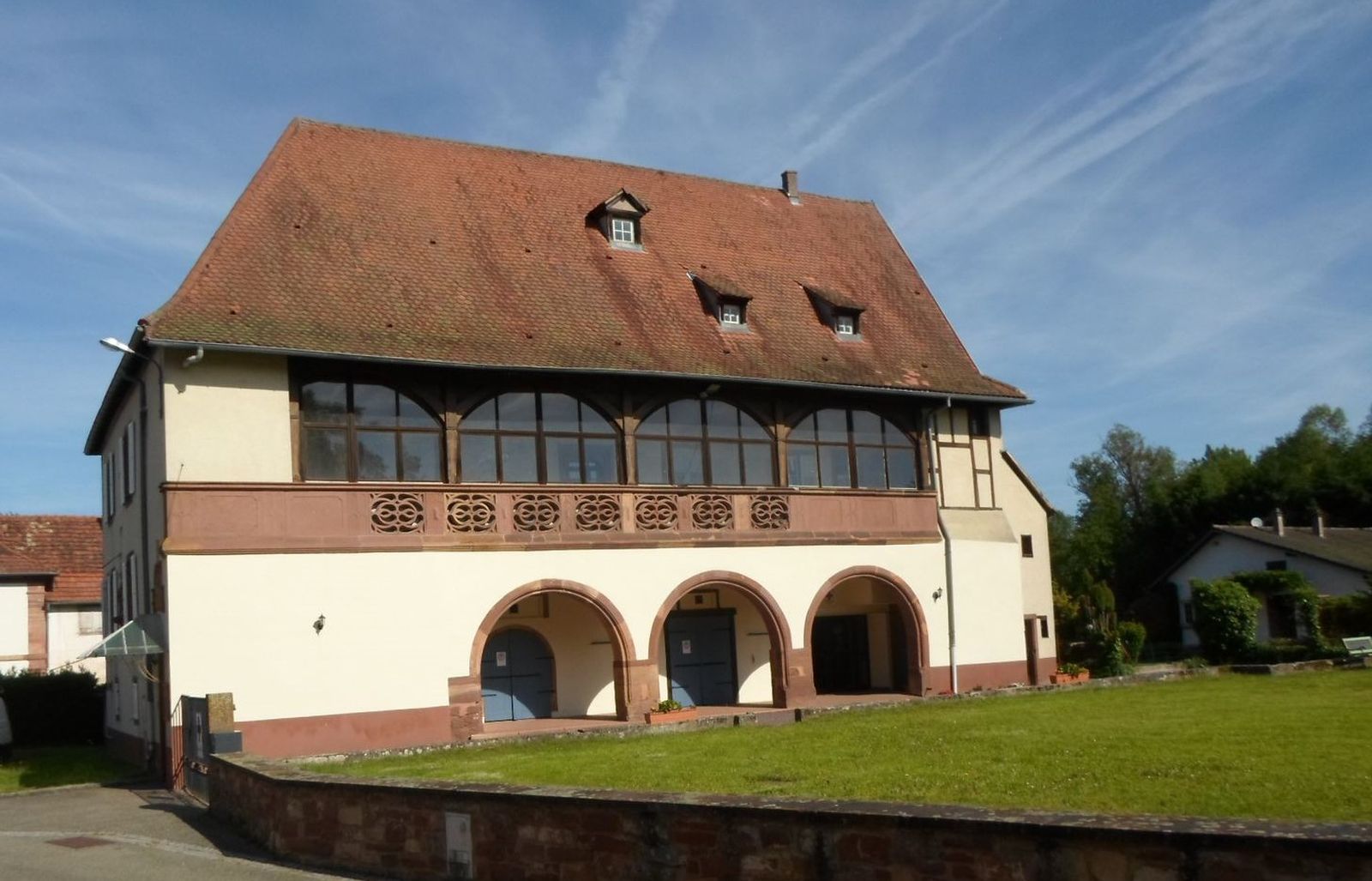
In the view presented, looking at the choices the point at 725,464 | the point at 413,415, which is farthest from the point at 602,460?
the point at 413,415

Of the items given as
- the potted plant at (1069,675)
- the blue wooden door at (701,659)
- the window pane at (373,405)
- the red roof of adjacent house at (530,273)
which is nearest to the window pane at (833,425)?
the red roof of adjacent house at (530,273)

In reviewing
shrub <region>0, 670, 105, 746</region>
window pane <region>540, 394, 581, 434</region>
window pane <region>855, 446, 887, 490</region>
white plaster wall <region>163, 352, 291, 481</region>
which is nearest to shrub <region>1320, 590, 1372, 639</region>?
window pane <region>855, 446, 887, 490</region>

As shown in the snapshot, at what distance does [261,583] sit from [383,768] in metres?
3.66

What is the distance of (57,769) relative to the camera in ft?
72.0

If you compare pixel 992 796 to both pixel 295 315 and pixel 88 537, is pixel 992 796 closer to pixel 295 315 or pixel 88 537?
pixel 295 315

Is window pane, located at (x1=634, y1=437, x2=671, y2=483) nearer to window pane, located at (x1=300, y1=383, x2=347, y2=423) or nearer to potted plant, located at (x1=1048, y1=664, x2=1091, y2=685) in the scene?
window pane, located at (x1=300, y1=383, x2=347, y2=423)

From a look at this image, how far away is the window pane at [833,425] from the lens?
25188mm

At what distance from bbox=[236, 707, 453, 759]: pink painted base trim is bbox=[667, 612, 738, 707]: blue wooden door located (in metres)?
5.67

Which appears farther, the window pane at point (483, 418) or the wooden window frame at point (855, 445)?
the wooden window frame at point (855, 445)

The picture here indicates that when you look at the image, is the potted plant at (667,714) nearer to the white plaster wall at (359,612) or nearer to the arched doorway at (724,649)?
the white plaster wall at (359,612)

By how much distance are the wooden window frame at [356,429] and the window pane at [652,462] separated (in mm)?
3583

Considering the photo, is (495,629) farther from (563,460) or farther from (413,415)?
(413,415)

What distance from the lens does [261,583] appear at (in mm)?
19219

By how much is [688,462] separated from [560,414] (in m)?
2.59
